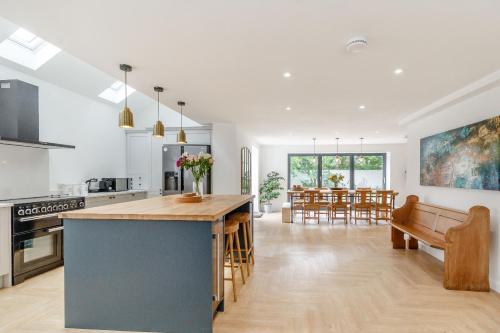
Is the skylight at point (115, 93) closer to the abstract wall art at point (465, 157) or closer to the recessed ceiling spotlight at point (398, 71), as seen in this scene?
the recessed ceiling spotlight at point (398, 71)

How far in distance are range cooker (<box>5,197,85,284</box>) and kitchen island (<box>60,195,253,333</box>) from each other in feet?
4.85

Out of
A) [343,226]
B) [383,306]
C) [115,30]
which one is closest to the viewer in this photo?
[115,30]

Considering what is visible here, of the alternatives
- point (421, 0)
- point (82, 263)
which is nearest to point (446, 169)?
point (421, 0)

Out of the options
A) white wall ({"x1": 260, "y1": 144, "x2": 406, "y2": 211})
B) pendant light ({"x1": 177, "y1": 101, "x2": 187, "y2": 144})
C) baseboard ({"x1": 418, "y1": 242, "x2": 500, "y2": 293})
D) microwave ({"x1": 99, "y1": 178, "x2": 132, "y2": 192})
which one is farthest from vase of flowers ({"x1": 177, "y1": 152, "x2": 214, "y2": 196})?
white wall ({"x1": 260, "y1": 144, "x2": 406, "y2": 211})

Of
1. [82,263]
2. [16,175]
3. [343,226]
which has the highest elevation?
[16,175]

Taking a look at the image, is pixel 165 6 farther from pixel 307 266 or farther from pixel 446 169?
pixel 446 169

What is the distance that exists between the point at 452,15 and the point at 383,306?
2.49 m

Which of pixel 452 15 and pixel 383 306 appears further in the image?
pixel 383 306

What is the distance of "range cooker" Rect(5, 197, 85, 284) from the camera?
3.31 meters

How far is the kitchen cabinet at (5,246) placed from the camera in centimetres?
317

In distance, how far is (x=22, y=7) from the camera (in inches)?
74.0

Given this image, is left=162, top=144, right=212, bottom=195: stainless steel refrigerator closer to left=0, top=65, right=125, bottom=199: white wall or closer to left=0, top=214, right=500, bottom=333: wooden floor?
left=0, top=65, right=125, bottom=199: white wall

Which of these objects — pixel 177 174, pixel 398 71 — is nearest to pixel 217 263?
pixel 398 71

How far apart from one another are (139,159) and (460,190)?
620cm
